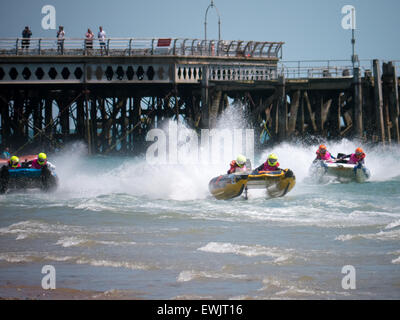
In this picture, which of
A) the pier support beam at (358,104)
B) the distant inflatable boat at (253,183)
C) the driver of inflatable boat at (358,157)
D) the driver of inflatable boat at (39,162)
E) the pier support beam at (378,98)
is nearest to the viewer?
the distant inflatable boat at (253,183)

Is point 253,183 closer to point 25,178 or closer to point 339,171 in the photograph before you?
point 339,171

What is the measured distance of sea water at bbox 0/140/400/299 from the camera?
11.8 m

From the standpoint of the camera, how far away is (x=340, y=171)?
28.1 m

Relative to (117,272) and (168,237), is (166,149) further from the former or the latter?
(117,272)

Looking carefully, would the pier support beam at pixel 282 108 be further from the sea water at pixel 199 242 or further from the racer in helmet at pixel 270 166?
the racer in helmet at pixel 270 166

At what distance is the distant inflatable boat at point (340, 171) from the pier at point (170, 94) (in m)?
9.03

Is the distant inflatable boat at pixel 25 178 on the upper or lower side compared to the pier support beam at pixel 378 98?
lower

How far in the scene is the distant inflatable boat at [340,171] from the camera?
28.0 metres

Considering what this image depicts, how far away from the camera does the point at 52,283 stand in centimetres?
1201

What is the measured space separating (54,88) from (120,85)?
12.7 feet
